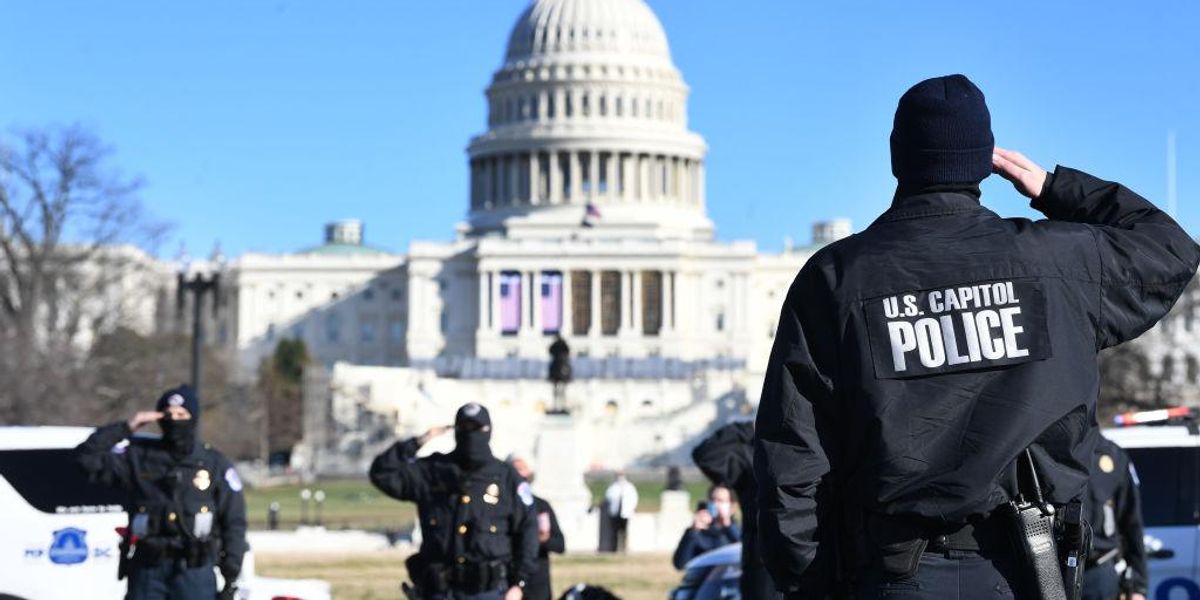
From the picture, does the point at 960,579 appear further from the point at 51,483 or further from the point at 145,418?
the point at 51,483

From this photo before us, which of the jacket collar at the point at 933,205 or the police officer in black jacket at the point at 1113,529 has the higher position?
the jacket collar at the point at 933,205

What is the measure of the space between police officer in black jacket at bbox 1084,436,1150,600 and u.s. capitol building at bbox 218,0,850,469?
108441mm

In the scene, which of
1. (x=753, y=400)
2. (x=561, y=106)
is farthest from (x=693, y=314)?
(x=753, y=400)

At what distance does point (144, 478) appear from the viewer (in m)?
11.3

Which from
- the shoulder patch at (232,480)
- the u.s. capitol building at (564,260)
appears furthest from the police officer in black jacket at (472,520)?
the u.s. capitol building at (564,260)

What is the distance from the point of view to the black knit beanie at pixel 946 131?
557cm

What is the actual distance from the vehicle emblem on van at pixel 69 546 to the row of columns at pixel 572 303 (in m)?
120

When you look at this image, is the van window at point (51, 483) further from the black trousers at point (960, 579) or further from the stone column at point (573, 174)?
the stone column at point (573, 174)

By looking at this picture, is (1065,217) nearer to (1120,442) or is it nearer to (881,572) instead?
(881,572)

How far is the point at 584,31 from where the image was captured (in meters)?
146

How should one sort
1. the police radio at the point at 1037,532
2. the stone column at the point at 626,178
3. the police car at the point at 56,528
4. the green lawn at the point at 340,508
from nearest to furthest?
the police radio at the point at 1037,532, the police car at the point at 56,528, the green lawn at the point at 340,508, the stone column at the point at 626,178

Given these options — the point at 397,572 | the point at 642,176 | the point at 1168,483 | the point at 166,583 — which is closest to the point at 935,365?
the point at 166,583

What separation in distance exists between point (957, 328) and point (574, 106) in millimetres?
138091

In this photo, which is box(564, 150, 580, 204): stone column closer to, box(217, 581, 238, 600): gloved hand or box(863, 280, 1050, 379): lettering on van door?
box(217, 581, 238, 600): gloved hand
